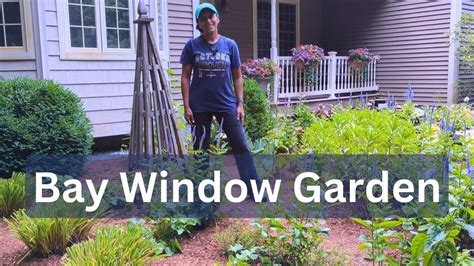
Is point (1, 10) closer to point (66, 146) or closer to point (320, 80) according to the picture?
point (66, 146)

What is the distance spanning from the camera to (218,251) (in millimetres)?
2652

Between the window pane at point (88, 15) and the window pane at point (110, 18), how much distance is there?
20 centimetres

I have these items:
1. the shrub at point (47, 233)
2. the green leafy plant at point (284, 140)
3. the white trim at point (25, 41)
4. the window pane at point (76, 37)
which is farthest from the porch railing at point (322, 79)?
the shrub at point (47, 233)

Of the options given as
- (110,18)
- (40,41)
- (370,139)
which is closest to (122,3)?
(110,18)

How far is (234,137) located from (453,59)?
8.20m

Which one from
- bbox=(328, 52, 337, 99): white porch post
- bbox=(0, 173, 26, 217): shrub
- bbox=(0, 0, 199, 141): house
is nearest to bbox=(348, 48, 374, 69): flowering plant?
bbox=(328, 52, 337, 99): white porch post

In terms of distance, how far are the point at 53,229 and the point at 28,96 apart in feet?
8.06

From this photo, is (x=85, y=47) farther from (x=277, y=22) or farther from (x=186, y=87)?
(x=277, y=22)

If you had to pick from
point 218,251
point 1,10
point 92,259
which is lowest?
point 218,251

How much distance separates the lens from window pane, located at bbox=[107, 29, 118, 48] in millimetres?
6055

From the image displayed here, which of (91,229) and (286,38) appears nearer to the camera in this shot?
(91,229)

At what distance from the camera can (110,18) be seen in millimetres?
6031

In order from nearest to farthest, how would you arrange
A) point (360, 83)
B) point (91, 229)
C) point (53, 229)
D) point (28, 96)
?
point (53, 229), point (91, 229), point (28, 96), point (360, 83)

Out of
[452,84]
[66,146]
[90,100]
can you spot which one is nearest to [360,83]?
[452,84]
